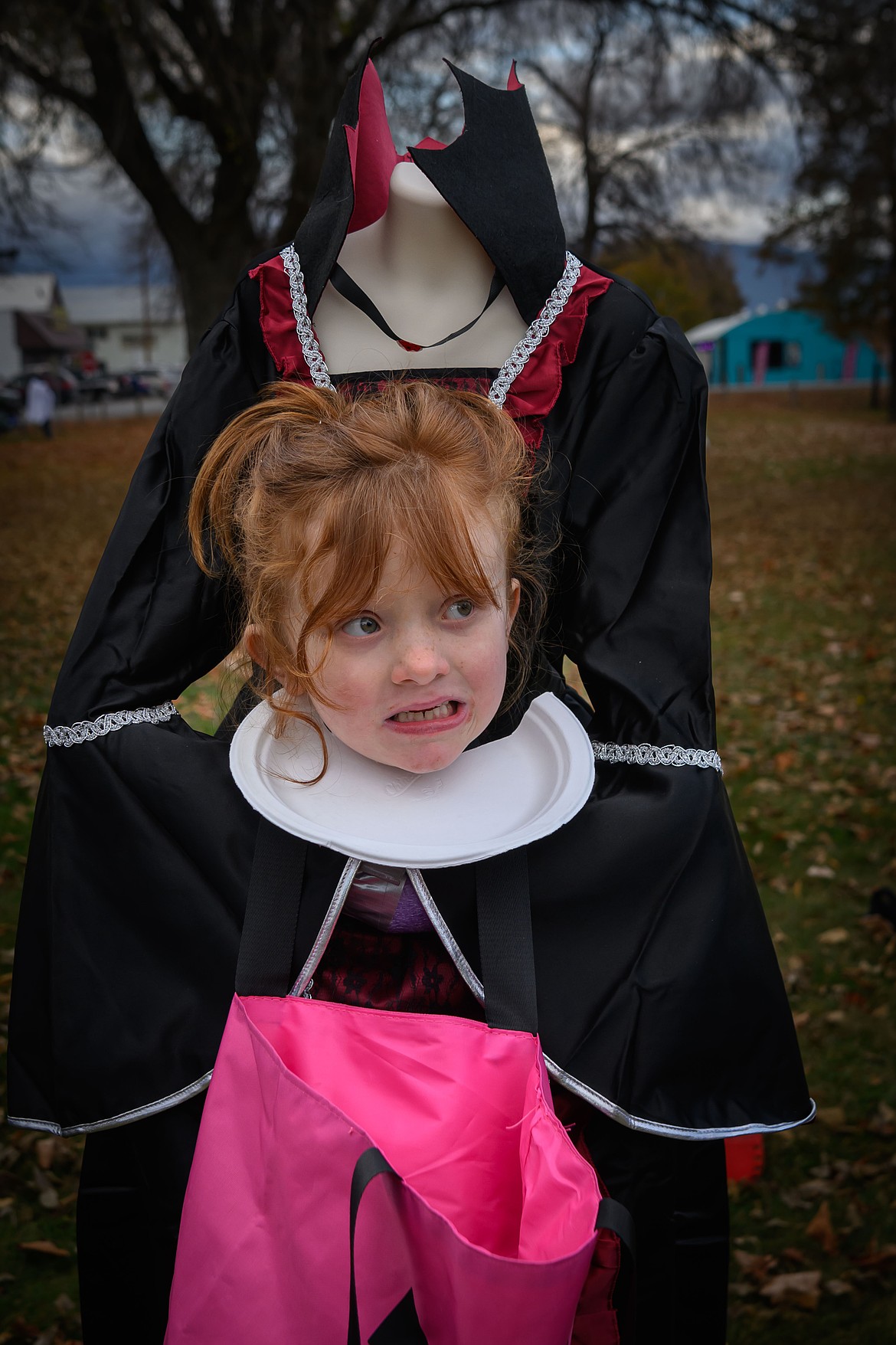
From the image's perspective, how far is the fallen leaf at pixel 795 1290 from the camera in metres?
2.31

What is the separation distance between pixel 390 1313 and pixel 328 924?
455 mm

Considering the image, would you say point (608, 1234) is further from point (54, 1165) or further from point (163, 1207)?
point (54, 1165)

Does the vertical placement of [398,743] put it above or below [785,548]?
above

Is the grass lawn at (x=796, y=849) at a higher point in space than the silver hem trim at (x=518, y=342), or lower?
lower

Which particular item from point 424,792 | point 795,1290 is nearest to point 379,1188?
point 424,792

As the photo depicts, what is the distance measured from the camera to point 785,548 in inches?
379

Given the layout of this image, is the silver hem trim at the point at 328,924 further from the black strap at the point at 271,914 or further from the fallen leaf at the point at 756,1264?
the fallen leaf at the point at 756,1264

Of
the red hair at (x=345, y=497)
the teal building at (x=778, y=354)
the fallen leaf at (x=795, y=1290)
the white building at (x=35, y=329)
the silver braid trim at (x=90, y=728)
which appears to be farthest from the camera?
the teal building at (x=778, y=354)

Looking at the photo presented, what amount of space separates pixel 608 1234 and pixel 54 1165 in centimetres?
198

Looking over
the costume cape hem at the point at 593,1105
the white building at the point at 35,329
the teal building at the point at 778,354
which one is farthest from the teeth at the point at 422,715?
the teal building at the point at 778,354

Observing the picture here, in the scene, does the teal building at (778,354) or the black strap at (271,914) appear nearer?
the black strap at (271,914)

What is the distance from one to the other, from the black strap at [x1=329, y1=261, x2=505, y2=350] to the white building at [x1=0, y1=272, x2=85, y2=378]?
136 ft

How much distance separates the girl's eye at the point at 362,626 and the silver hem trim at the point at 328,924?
1.01 ft

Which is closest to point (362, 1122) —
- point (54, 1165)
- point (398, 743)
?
point (398, 743)
